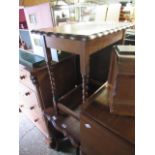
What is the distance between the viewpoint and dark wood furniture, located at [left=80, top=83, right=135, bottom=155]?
689 millimetres

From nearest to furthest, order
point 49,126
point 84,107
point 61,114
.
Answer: point 84,107 → point 61,114 → point 49,126

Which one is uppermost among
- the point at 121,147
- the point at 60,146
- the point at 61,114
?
the point at 121,147

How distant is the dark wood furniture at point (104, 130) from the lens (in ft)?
2.26

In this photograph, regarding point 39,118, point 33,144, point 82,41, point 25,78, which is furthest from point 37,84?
point 33,144

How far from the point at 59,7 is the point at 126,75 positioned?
0.81 m

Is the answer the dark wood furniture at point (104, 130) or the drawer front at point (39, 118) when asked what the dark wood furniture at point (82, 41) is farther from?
the drawer front at point (39, 118)

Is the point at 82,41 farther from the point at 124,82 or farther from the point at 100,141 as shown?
the point at 100,141

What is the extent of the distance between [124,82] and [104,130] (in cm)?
27

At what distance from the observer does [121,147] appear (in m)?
0.69

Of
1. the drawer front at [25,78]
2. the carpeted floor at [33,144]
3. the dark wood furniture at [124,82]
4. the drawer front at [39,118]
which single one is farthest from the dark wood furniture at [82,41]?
the carpeted floor at [33,144]
